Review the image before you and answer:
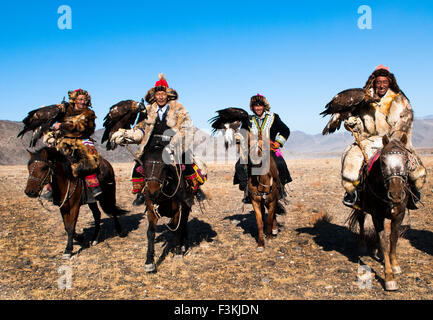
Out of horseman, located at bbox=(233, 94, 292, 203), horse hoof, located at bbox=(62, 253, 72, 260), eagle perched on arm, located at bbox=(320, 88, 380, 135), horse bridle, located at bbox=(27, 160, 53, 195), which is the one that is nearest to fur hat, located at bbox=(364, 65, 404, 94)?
eagle perched on arm, located at bbox=(320, 88, 380, 135)

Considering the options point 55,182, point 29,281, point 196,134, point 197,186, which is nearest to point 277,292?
point 197,186

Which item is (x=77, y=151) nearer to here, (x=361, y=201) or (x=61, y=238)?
(x=61, y=238)

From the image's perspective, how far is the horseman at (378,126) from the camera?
17.8 feet

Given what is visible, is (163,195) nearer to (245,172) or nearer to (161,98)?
(161,98)

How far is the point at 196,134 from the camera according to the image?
6.86m

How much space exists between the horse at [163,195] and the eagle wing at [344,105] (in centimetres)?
309

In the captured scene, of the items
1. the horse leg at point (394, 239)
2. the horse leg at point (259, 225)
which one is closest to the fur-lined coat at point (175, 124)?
the horse leg at point (259, 225)

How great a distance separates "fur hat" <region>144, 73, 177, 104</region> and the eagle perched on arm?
10.1 ft

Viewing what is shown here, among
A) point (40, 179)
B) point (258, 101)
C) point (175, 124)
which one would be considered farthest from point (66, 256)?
point (258, 101)

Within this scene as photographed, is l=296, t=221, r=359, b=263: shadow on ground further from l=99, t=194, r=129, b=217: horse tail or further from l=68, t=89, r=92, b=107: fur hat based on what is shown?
l=68, t=89, r=92, b=107: fur hat

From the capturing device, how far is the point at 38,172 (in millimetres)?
6176

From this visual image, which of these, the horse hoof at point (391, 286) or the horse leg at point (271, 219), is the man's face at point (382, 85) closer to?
the horse leg at point (271, 219)

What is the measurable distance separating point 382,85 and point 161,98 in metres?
4.31

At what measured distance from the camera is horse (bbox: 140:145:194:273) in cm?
532
